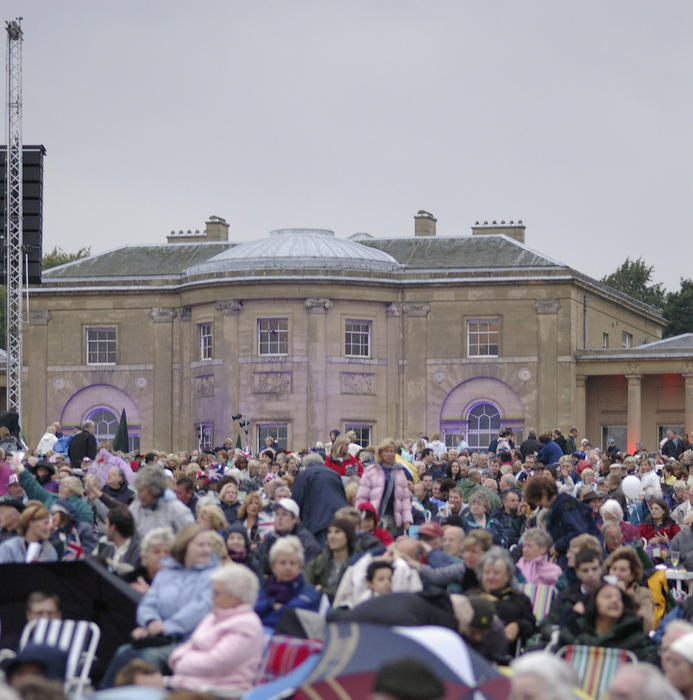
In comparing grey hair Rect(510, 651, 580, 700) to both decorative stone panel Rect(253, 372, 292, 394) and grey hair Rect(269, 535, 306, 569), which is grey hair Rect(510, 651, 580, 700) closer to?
grey hair Rect(269, 535, 306, 569)

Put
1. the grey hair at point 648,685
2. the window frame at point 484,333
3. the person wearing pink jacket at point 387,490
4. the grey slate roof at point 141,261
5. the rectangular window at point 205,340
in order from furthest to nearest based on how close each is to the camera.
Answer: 1. the grey slate roof at point 141,261
2. the rectangular window at point 205,340
3. the window frame at point 484,333
4. the person wearing pink jacket at point 387,490
5. the grey hair at point 648,685

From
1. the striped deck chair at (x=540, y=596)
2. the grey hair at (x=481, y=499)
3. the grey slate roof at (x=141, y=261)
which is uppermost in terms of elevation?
the grey slate roof at (x=141, y=261)

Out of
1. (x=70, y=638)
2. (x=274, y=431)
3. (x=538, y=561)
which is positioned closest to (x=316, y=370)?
(x=274, y=431)

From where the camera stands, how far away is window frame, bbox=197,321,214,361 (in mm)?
58094

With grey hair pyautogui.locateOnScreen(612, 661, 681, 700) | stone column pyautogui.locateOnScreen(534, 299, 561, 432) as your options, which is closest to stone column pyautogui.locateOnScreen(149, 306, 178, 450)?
stone column pyautogui.locateOnScreen(534, 299, 561, 432)

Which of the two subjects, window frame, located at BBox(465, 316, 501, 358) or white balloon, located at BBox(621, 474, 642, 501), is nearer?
white balloon, located at BBox(621, 474, 642, 501)

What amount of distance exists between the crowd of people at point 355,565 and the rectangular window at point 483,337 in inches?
1369

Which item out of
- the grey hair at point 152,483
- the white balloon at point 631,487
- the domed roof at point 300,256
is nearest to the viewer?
the grey hair at point 152,483

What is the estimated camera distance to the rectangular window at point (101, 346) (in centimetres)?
6038

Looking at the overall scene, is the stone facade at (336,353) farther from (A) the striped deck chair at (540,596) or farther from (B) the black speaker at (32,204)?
(A) the striped deck chair at (540,596)

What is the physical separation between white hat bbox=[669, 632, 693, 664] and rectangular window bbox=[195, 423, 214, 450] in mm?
46991

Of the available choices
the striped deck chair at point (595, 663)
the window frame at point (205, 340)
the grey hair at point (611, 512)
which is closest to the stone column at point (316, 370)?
the window frame at point (205, 340)

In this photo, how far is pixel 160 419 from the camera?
59594 mm

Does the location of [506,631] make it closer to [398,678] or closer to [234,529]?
[234,529]
